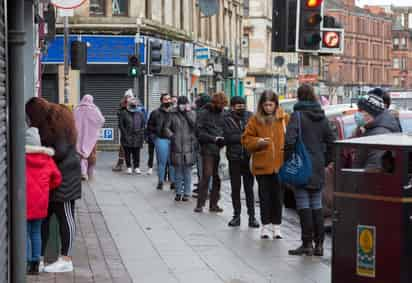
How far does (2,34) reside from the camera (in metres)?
8.26

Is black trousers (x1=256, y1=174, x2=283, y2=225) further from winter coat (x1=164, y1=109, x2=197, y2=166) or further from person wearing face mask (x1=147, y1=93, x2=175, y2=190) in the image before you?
person wearing face mask (x1=147, y1=93, x2=175, y2=190)

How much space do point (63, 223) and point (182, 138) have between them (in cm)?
816

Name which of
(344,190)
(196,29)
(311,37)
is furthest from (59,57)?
(344,190)

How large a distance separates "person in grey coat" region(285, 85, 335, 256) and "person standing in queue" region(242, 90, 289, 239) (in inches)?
32.7

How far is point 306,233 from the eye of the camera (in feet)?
40.1

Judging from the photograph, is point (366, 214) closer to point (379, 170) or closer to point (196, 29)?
point (379, 170)

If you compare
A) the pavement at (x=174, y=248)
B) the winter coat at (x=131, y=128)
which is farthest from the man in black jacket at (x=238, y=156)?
the winter coat at (x=131, y=128)

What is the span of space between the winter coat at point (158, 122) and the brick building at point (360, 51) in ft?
308

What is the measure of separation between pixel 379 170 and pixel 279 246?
4.60m

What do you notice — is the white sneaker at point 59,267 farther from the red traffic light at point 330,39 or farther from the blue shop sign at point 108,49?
the blue shop sign at point 108,49

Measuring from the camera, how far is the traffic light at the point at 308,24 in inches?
645

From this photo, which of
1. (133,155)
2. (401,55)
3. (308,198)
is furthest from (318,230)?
(401,55)

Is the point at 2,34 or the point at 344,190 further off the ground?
the point at 2,34

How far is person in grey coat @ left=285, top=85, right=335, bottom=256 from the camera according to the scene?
39.7 ft
